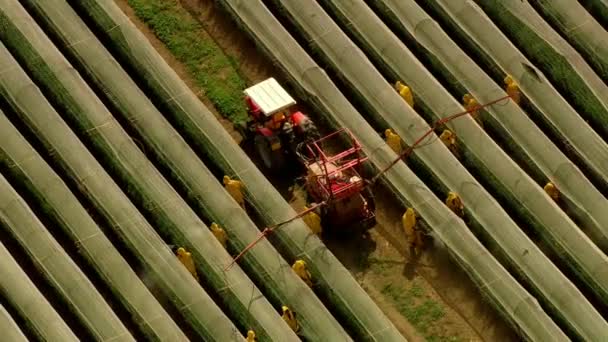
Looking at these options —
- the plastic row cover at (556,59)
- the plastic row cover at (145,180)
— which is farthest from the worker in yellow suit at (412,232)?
the plastic row cover at (556,59)

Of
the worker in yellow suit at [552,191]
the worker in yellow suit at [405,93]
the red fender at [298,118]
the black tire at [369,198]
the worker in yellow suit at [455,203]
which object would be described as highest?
the red fender at [298,118]

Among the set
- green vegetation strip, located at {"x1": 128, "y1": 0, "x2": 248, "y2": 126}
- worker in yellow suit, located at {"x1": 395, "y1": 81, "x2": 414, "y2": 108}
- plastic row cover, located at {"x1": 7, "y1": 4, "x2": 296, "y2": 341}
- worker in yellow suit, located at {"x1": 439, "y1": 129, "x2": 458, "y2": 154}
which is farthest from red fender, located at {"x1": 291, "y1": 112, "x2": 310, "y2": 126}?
worker in yellow suit, located at {"x1": 439, "y1": 129, "x2": 458, "y2": 154}

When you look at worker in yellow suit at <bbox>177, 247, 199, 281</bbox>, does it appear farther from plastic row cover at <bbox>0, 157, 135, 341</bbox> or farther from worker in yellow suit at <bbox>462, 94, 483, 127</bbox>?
worker in yellow suit at <bbox>462, 94, 483, 127</bbox>

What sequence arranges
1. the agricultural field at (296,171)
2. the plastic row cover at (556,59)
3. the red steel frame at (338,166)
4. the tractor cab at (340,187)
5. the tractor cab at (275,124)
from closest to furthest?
the agricultural field at (296,171) → the red steel frame at (338,166) → the tractor cab at (340,187) → the tractor cab at (275,124) → the plastic row cover at (556,59)

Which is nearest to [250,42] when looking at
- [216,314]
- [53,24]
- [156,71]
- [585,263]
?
[156,71]

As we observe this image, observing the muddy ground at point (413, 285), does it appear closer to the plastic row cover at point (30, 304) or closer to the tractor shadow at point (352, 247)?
the tractor shadow at point (352, 247)

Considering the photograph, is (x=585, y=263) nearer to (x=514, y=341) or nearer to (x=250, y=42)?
(x=514, y=341)

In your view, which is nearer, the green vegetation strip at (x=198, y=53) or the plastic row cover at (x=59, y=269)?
the plastic row cover at (x=59, y=269)
